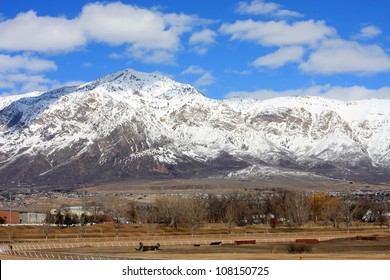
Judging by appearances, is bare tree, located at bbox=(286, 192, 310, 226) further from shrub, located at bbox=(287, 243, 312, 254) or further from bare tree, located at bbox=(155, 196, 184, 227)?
shrub, located at bbox=(287, 243, 312, 254)

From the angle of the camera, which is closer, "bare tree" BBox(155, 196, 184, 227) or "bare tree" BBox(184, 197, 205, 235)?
"bare tree" BBox(184, 197, 205, 235)

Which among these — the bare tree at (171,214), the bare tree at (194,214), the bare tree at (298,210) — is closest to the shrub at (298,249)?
the bare tree at (194,214)

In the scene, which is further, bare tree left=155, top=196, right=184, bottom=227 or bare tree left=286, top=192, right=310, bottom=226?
bare tree left=155, top=196, right=184, bottom=227

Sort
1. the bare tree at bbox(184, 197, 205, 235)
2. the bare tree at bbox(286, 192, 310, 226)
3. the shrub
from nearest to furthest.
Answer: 1. the shrub
2. the bare tree at bbox(184, 197, 205, 235)
3. the bare tree at bbox(286, 192, 310, 226)

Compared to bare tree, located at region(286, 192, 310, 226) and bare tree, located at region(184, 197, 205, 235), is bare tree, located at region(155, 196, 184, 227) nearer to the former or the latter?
bare tree, located at region(184, 197, 205, 235)

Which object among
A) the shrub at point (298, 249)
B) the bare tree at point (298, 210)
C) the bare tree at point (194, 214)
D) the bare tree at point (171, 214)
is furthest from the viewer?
the bare tree at point (171, 214)

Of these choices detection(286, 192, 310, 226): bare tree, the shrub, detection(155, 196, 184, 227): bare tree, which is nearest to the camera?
the shrub

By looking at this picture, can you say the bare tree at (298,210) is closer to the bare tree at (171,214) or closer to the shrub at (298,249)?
the bare tree at (171,214)

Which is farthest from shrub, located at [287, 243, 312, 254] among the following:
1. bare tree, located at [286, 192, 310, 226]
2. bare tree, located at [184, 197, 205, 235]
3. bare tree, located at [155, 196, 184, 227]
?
bare tree, located at [155, 196, 184, 227]

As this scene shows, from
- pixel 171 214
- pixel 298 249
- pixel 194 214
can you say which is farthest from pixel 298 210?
pixel 298 249

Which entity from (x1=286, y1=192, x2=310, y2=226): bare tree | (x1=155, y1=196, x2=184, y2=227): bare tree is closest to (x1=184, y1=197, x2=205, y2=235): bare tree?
(x1=155, y1=196, x2=184, y2=227): bare tree

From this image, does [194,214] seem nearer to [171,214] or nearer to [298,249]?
[171,214]
